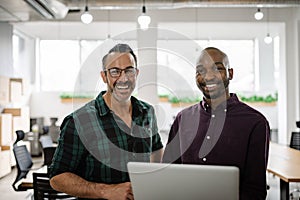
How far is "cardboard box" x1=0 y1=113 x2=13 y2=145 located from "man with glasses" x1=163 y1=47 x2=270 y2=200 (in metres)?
5.94

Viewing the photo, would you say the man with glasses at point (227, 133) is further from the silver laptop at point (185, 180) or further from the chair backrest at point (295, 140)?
the chair backrest at point (295, 140)

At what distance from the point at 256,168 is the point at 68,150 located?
0.73 m

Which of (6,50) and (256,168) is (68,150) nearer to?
(256,168)

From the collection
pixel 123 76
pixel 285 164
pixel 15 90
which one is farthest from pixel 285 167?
pixel 15 90

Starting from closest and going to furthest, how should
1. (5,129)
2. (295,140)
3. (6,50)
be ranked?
(295,140) → (5,129) → (6,50)

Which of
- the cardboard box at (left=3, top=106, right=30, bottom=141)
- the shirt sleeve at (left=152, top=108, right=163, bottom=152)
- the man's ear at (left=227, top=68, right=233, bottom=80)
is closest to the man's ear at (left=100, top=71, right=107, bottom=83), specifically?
the shirt sleeve at (left=152, top=108, right=163, bottom=152)

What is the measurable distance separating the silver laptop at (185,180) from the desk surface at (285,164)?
2232mm

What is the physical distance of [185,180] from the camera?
1.16 meters

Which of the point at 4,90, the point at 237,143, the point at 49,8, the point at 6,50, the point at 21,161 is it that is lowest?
the point at 21,161

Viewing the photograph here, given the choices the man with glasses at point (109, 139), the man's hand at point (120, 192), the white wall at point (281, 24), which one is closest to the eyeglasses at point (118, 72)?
the man with glasses at point (109, 139)

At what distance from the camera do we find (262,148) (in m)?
1.61

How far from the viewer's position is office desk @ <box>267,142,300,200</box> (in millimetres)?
3323

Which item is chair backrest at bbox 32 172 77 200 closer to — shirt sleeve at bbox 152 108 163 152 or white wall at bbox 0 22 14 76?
shirt sleeve at bbox 152 108 163 152

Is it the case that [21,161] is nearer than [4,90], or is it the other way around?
[21,161]
